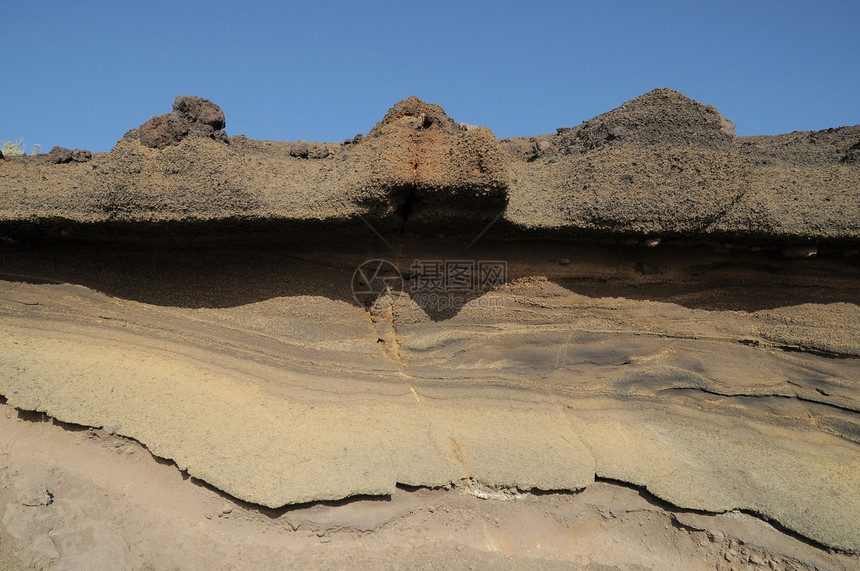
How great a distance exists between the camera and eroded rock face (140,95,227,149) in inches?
114

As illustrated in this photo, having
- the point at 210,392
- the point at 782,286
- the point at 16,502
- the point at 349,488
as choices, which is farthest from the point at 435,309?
the point at 16,502

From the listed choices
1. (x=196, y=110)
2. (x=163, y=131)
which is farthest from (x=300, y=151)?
(x=163, y=131)

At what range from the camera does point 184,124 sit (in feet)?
9.75

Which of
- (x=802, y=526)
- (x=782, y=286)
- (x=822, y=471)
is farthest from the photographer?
(x=782, y=286)

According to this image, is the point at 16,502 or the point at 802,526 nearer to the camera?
the point at 16,502

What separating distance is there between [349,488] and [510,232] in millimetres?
1536

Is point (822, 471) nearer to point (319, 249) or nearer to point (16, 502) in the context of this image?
point (319, 249)

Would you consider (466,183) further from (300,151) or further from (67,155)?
(67,155)

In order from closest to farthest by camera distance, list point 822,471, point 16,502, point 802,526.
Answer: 1. point 16,502
2. point 802,526
3. point 822,471

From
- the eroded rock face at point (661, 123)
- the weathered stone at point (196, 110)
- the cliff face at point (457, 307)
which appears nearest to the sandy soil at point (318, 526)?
the cliff face at point (457, 307)

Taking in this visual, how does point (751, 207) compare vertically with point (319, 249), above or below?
above

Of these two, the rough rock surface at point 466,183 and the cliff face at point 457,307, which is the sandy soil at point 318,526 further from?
the rough rock surface at point 466,183

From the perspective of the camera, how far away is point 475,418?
3002mm

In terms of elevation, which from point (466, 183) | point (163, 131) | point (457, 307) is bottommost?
point (457, 307)
